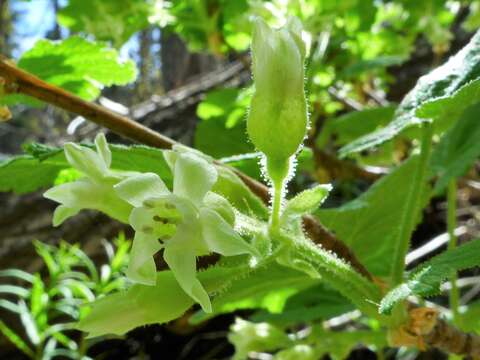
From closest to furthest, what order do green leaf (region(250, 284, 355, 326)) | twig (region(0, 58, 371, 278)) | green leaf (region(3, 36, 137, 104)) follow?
twig (region(0, 58, 371, 278))
green leaf (region(3, 36, 137, 104))
green leaf (region(250, 284, 355, 326))

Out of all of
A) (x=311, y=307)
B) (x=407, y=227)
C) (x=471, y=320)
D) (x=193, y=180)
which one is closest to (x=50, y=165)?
(x=193, y=180)

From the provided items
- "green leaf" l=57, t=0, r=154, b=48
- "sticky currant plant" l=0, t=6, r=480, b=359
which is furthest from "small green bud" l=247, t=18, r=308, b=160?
"green leaf" l=57, t=0, r=154, b=48

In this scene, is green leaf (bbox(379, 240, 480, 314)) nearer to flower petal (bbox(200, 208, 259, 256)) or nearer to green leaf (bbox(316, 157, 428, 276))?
flower petal (bbox(200, 208, 259, 256))

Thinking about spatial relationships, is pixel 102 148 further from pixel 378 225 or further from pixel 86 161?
pixel 378 225

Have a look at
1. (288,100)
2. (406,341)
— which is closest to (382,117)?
(406,341)

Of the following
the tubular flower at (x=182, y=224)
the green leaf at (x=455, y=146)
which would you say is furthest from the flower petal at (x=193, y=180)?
the green leaf at (x=455, y=146)

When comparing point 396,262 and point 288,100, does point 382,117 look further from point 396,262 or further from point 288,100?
point 288,100
